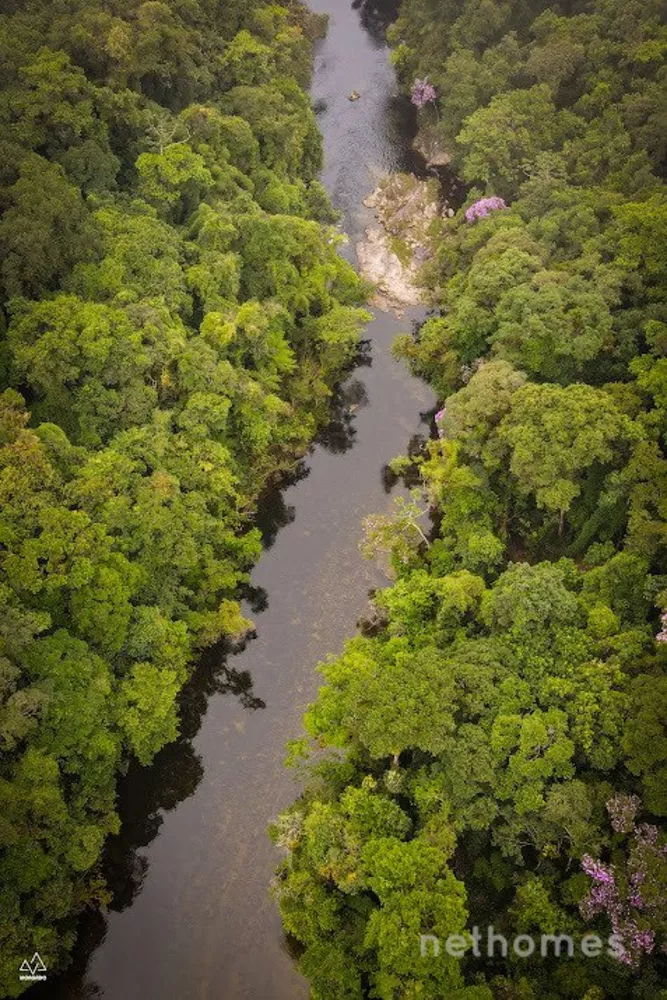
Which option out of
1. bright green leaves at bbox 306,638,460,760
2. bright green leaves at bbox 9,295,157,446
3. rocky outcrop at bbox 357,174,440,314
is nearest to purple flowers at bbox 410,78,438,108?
rocky outcrop at bbox 357,174,440,314

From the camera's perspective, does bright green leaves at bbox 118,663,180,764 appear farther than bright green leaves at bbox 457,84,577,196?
No

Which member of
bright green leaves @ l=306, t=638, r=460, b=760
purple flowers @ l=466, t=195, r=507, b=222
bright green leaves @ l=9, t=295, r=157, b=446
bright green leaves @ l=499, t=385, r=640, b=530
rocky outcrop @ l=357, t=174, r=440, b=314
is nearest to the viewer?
bright green leaves @ l=306, t=638, r=460, b=760

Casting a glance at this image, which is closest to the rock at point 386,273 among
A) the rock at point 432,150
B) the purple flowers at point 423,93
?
the rock at point 432,150

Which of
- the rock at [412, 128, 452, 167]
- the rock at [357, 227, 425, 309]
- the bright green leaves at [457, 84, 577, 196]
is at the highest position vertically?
the rock at [412, 128, 452, 167]

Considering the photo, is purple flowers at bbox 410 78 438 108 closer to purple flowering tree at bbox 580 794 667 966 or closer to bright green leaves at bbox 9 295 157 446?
bright green leaves at bbox 9 295 157 446

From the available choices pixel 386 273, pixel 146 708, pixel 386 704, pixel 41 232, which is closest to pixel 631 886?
pixel 386 704

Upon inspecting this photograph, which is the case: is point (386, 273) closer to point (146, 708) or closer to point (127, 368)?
point (127, 368)

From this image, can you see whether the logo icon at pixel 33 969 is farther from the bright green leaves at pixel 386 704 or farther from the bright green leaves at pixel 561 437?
the bright green leaves at pixel 561 437
